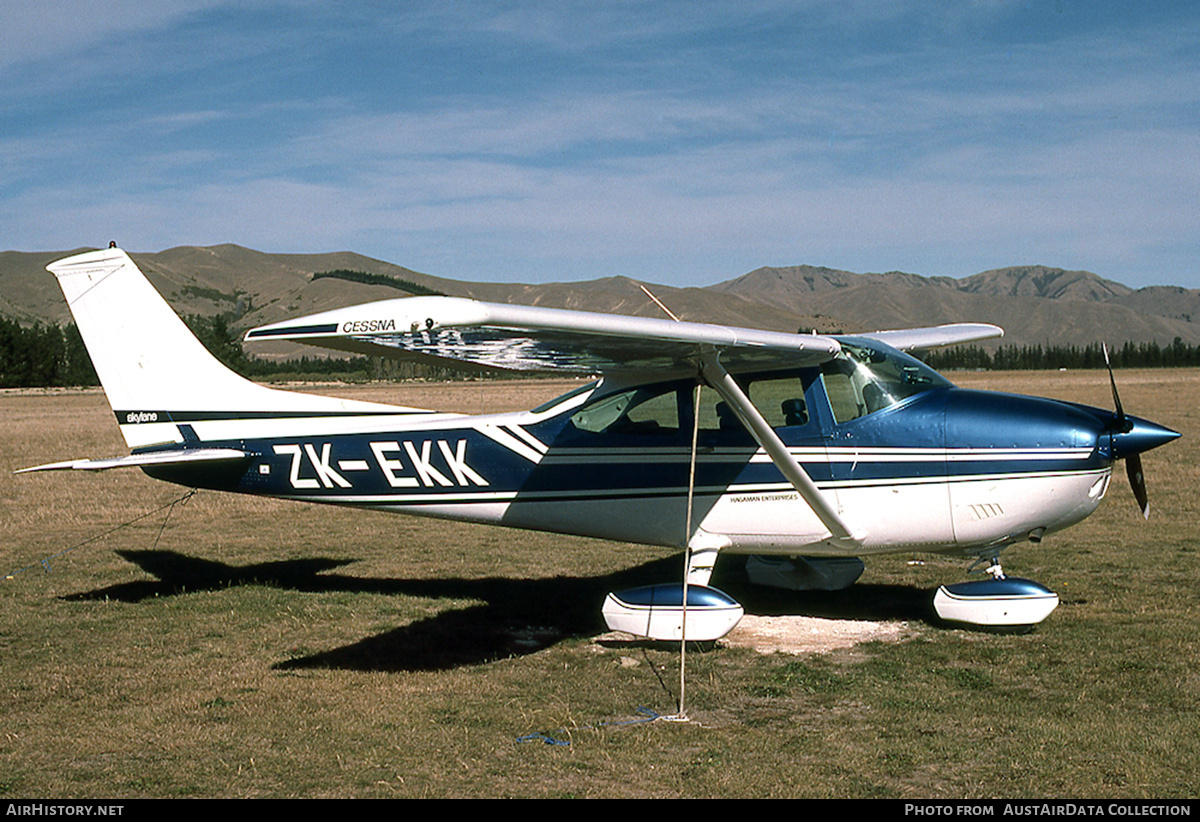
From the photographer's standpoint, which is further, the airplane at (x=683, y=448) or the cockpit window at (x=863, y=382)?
the cockpit window at (x=863, y=382)

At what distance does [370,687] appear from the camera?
7031 millimetres

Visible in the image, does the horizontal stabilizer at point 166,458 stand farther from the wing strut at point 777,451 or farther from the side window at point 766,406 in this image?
the wing strut at point 777,451

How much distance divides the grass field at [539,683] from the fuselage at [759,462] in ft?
3.38

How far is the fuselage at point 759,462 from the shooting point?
7.60 metres

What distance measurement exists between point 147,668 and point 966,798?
606cm

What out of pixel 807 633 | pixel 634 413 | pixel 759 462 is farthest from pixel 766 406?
pixel 807 633

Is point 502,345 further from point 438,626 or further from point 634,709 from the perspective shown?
point 438,626

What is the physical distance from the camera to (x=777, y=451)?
7.54 metres

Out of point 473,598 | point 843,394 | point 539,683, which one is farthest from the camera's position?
point 473,598

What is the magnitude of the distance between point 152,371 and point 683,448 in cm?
553

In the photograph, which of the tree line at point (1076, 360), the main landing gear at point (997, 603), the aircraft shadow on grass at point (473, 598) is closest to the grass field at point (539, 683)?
the aircraft shadow on grass at point (473, 598)

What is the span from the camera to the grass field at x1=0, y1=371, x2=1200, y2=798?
525 centimetres

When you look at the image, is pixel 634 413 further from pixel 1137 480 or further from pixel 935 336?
pixel 935 336
